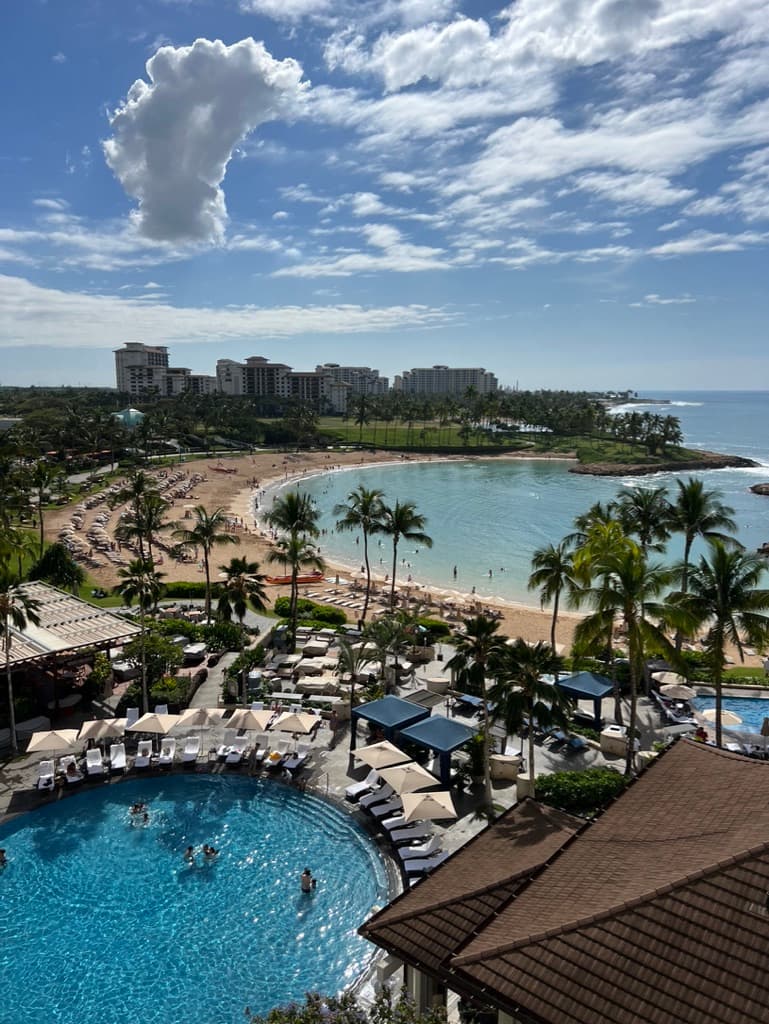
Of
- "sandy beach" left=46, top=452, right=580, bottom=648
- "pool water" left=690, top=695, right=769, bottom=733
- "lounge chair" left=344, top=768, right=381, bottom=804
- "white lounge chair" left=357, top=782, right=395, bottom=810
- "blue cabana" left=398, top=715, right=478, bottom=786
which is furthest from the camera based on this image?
"sandy beach" left=46, top=452, right=580, bottom=648

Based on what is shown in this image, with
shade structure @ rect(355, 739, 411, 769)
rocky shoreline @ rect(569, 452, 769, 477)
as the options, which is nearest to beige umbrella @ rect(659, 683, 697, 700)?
shade structure @ rect(355, 739, 411, 769)

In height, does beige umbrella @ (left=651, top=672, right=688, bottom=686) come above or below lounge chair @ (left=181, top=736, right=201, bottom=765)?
above

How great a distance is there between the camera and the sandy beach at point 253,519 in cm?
4631

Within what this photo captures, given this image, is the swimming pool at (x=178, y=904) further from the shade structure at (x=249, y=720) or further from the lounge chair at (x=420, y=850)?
the shade structure at (x=249, y=720)

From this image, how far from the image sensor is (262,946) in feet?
49.0

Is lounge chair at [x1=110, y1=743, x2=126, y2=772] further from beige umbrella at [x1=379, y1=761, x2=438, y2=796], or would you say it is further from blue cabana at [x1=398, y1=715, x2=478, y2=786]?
blue cabana at [x1=398, y1=715, x2=478, y2=786]

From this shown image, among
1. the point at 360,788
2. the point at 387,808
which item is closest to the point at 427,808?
the point at 387,808

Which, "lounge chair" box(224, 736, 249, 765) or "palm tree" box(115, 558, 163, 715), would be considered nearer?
"lounge chair" box(224, 736, 249, 765)

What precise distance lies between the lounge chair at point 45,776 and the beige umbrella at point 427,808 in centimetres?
1127

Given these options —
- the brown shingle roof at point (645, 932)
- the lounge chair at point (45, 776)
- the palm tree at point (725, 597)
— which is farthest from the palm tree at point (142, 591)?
the palm tree at point (725, 597)

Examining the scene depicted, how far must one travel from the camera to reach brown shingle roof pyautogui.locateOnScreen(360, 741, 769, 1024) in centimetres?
779

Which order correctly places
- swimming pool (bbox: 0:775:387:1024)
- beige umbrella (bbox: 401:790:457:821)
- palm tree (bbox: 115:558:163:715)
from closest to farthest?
1. swimming pool (bbox: 0:775:387:1024)
2. beige umbrella (bbox: 401:790:457:821)
3. palm tree (bbox: 115:558:163:715)

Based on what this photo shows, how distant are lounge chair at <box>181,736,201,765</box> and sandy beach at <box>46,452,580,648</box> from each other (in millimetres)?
20616

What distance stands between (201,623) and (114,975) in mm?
24183
